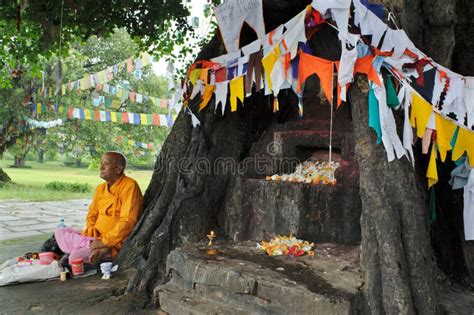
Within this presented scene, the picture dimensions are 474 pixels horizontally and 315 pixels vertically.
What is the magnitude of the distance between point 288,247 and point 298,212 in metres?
0.52

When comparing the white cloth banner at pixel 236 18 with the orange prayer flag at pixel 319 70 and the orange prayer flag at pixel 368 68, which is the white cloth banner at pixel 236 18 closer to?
the orange prayer flag at pixel 319 70

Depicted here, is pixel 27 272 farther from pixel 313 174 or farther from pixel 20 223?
pixel 20 223

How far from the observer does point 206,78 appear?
211 inches

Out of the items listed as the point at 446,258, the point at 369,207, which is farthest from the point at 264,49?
the point at 446,258

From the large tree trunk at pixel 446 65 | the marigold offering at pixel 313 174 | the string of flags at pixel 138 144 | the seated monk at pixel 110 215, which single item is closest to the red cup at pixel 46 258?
the seated monk at pixel 110 215

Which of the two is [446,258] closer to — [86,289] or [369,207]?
[369,207]

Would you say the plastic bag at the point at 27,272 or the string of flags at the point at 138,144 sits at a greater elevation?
the string of flags at the point at 138,144

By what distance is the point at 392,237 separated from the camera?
10.0 feet

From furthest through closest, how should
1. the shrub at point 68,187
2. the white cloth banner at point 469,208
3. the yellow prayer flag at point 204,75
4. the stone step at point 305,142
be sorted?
the shrub at point 68,187, the yellow prayer flag at point 204,75, the stone step at point 305,142, the white cloth banner at point 469,208

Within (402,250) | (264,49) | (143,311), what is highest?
(264,49)

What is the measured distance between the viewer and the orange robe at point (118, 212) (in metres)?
4.96

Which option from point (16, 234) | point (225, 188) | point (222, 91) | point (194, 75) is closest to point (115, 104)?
point (16, 234)

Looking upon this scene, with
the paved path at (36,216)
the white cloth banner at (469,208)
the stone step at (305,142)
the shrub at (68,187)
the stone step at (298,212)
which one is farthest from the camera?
the shrub at (68,187)

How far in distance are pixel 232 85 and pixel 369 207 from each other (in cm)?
242
